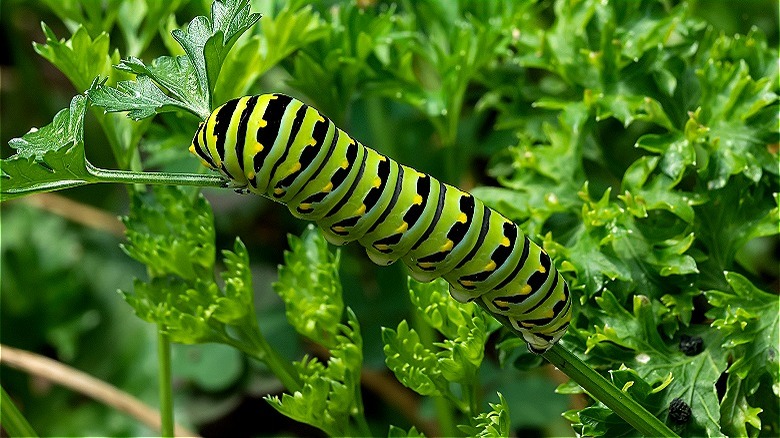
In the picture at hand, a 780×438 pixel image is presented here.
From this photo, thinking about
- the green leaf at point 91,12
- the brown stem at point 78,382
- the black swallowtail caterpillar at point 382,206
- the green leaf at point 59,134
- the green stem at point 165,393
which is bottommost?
the brown stem at point 78,382

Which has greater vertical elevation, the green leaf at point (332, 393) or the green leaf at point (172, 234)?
the green leaf at point (172, 234)

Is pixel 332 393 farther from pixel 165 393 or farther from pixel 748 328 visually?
pixel 748 328

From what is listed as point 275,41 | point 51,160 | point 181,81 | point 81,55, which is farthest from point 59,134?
point 275,41

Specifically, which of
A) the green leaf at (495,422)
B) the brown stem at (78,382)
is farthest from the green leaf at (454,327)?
the brown stem at (78,382)

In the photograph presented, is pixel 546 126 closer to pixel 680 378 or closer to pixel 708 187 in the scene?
pixel 708 187

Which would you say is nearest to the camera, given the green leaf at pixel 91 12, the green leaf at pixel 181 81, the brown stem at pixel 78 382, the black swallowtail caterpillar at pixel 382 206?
the black swallowtail caterpillar at pixel 382 206

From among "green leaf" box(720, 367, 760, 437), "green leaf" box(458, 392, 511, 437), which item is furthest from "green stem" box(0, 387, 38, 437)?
"green leaf" box(720, 367, 760, 437)

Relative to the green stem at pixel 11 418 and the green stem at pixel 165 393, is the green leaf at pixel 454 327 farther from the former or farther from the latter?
the green stem at pixel 11 418

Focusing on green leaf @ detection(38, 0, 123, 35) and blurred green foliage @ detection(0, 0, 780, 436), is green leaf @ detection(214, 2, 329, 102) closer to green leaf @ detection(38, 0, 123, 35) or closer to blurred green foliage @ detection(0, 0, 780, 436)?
blurred green foliage @ detection(0, 0, 780, 436)
